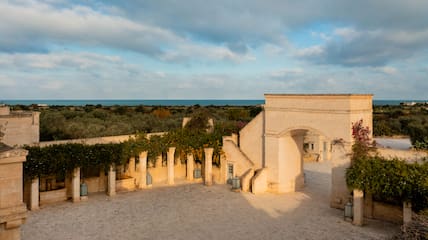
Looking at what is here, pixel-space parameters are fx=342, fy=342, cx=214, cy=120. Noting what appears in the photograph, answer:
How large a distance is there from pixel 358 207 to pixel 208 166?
32.7ft

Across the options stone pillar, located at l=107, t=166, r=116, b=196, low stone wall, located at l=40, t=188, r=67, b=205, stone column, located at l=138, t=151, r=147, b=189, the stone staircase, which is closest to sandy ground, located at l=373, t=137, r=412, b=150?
the stone staircase

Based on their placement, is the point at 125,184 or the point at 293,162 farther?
the point at 293,162

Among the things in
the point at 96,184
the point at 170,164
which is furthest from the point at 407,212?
the point at 96,184

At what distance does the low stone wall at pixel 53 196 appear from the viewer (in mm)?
17766

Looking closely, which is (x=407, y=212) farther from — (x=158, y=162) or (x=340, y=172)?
(x=158, y=162)

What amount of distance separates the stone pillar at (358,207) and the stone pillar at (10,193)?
1289 cm

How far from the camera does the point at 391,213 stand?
51.3 ft

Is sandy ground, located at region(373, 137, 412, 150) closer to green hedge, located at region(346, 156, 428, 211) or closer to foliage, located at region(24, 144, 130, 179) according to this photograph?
green hedge, located at region(346, 156, 428, 211)

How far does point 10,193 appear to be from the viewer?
7.42 metres

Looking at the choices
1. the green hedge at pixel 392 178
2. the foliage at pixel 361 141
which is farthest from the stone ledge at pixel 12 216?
the foliage at pixel 361 141

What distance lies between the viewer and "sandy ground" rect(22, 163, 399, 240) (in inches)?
544

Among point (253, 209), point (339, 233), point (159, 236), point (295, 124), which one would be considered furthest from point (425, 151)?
point (159, 236)

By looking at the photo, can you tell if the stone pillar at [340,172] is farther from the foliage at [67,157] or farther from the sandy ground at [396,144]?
the sandy ground at [396,144]

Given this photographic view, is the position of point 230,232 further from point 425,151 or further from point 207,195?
point 425,151
